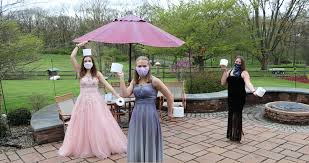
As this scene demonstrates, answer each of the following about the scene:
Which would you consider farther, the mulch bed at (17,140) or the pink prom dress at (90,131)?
the mulch bed at (17,140)

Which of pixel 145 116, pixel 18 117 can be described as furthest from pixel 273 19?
pixel 145 116

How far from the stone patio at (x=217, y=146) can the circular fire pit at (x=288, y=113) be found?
8.4 inches

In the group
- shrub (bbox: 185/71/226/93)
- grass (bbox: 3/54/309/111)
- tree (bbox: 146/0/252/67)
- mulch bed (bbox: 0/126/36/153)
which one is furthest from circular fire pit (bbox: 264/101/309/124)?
tree (bbox: 146/0/252/67)

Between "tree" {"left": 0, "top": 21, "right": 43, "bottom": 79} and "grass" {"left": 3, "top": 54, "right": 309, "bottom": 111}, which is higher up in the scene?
"tree" {"left": 0, "top": 21, "right": 43, "bottom": 79}

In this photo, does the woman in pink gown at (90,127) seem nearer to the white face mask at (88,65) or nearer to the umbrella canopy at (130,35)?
the white face mask at (88,65)

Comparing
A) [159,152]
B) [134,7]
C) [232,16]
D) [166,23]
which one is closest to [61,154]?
[159,152]

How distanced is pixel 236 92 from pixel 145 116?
2.62 m

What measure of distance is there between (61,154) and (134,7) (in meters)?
27.8

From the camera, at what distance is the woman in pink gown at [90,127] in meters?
5.06

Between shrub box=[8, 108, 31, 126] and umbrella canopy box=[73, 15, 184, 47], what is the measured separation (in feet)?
9.23

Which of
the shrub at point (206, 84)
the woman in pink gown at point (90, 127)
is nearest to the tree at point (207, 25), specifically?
the shrub at point (206, 84)

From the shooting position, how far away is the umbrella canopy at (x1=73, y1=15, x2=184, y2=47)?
210 inches

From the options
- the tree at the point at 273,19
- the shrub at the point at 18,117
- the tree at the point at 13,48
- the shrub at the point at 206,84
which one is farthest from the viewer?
the tree at the point at 273,19

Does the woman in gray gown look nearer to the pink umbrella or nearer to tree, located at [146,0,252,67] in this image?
the pink umbrella
